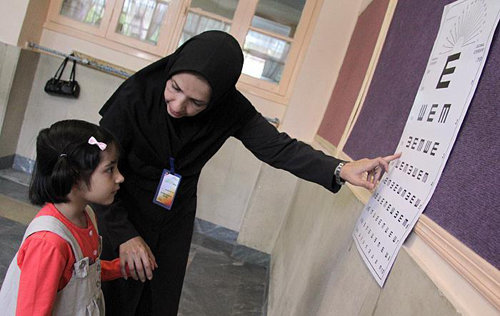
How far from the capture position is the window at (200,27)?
3.27 meters

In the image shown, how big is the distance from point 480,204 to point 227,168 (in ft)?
8.86

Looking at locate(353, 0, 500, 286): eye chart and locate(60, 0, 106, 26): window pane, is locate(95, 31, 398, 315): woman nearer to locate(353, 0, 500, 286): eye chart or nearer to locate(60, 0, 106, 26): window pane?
locate(353, 0, 500, 286): eye chart

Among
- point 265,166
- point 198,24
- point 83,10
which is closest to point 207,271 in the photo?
point 265,166

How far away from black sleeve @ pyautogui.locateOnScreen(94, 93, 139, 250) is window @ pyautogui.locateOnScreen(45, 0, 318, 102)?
6.99 ft

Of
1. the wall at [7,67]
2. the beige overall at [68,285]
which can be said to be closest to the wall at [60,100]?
the wall at [7,67]

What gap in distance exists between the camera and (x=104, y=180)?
43.1 inches

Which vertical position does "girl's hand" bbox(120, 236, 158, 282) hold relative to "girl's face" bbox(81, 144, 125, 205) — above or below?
below

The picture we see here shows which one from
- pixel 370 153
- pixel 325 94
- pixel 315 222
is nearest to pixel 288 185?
pixel 325 94

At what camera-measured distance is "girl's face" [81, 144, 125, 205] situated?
3.55 ft

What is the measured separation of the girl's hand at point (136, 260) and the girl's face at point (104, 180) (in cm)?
15

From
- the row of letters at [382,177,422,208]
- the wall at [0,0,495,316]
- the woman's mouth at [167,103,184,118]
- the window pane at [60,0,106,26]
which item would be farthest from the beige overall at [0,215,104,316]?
the window pane at [60,0,106,26]

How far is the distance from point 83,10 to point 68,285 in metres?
2.86

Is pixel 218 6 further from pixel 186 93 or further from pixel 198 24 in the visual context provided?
pixel 186 93

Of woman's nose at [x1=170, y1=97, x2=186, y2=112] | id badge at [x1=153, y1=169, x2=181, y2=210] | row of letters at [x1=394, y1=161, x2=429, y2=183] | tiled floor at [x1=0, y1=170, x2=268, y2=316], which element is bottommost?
tiled floor at [x1=0, y1=170, x2=268, y2=316]
